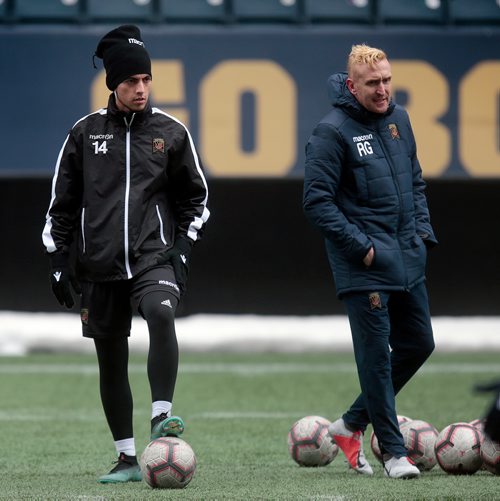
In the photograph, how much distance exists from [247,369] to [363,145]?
6.63 meters

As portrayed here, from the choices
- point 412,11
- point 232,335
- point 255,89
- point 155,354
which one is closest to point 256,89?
point 255,89

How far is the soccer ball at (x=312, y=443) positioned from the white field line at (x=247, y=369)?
5440 millimetres

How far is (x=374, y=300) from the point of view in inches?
199

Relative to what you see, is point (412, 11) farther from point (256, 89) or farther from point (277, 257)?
point (277, 257)

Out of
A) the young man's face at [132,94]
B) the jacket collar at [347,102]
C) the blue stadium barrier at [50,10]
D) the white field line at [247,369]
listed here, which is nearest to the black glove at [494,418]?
the jacket collar at [347,102]

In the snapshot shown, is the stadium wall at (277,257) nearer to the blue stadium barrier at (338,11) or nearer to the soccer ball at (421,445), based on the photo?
the blue stadium barrier at (338,11)

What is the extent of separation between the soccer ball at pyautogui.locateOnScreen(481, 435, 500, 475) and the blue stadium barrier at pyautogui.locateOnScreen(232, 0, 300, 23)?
8735 millimetres

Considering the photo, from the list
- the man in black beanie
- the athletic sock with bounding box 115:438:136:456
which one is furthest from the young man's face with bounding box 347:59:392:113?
the athletic sock with bounding box 115:438:136:456

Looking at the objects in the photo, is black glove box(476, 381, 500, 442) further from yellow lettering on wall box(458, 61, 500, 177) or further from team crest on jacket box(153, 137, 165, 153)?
yellow lettering on wall box(458, 61, 500, 177)

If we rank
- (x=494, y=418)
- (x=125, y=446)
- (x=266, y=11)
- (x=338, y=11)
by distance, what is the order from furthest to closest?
(x=338, y=11)
(x=266, y=11)
(x=125, y=446)
(x=494, y=418)

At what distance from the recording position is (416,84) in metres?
12.9

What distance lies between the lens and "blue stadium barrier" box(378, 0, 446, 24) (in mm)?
13344

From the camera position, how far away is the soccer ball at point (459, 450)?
5164mm

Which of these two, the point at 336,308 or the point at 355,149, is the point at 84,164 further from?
the point at 336,308
